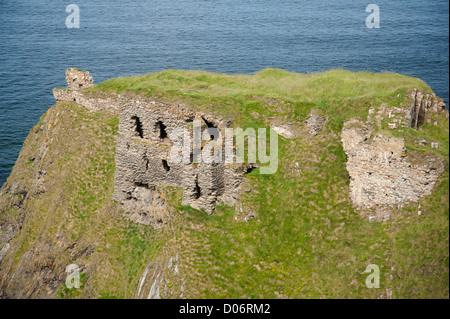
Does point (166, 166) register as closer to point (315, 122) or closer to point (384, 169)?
point (315, 122)

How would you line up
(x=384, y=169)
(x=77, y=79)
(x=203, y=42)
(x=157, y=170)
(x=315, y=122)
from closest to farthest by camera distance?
(x=384, y=169), (x=315, y=122), (x=157, y=170), (x=77, y=79), (x=203, y=42)

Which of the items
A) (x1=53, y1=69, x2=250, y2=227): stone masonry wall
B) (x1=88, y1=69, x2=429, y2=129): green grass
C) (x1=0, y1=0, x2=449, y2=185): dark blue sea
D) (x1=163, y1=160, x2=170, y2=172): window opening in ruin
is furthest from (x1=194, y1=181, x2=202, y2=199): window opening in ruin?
(x1=0, y1=0, x2=449, y2=185): dark blue sea

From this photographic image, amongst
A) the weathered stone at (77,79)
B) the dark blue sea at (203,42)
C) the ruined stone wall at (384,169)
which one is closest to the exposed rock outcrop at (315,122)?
the ruined stone wall at (384,169)

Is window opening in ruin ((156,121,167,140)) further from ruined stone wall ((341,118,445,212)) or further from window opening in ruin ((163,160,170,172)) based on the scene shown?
ruined stone wall ((341,118,445,212))

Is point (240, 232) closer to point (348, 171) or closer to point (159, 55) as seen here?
point (348, 171)

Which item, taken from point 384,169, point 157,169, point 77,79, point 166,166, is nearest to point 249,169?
point 166,166
